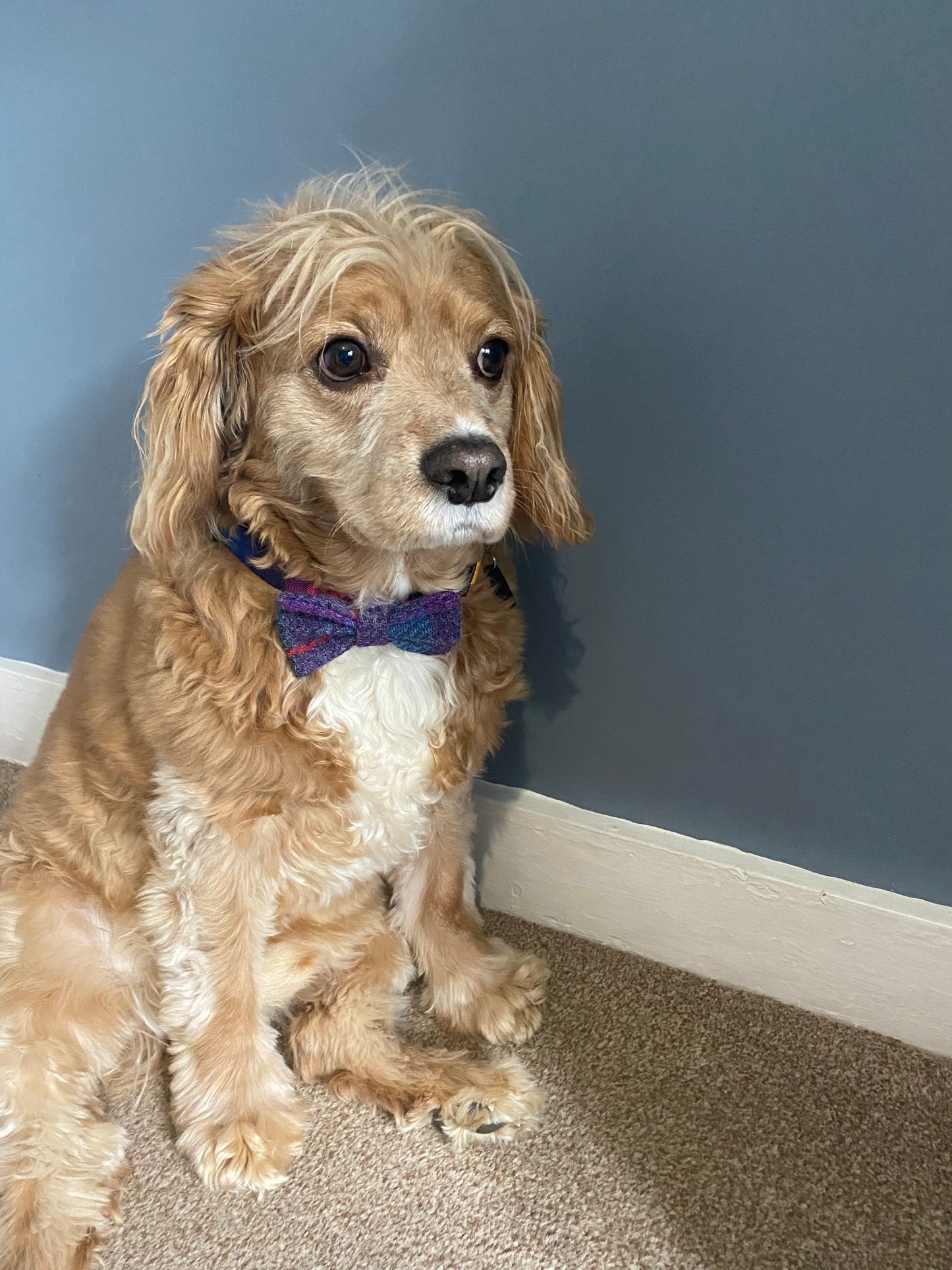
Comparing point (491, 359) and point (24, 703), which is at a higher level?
point (491, 359)

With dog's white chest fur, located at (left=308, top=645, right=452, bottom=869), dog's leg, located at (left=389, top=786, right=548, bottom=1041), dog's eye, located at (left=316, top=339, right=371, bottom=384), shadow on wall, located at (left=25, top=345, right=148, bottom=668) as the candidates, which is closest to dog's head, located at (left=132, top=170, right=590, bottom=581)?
dog's eye, located at (left=316, top=339, right=371, bottom=384)

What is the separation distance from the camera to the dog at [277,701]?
1016 millimetres

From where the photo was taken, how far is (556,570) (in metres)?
1.44

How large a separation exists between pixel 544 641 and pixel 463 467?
63 centimetres

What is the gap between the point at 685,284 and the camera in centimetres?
118

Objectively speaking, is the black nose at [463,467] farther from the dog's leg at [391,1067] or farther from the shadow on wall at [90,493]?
the shadow on wall at [90,493]

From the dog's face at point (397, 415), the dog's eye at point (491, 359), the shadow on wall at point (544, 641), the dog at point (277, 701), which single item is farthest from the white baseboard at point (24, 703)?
the dog's eye at point (491, 359)

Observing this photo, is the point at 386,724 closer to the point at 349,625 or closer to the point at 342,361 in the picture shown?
the point at 349,625

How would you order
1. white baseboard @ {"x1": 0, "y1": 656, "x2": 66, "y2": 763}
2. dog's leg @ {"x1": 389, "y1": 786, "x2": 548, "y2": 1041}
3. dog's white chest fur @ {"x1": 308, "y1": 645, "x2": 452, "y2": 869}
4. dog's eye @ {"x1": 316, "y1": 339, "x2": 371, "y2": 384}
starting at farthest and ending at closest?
1. white baseboard @ {"x1": 0, "y1": 656, "x2": 66, "y2": 763}
2. dog's leg @ {"x1": 389, "y1": 786, "x2": 548, "y2": 1041}
3. dog's white chest fur @ {"x1": 308, "y1": 645, "x2": 452, "y2": 869}
4. dog's eye @ {"x1": 316, "y1": 339, "x2": 371, "y2": 384}

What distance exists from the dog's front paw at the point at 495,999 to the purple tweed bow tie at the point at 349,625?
2.00 ft

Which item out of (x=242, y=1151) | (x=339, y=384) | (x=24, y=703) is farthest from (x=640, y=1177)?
(x=24, y=703)

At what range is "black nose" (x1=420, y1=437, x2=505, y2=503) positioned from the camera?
91 cm

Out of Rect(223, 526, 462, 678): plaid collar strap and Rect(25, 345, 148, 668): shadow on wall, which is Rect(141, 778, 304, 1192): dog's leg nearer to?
Rect(223, 526, 462, 678): plaid collar strap

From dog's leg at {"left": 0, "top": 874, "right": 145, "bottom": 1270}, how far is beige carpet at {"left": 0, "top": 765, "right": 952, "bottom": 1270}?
0.07 meters
